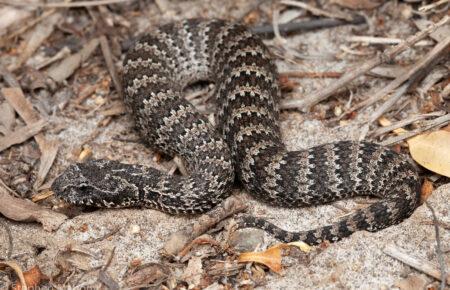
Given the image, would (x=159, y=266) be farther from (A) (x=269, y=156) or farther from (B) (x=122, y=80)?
(B) (x=122, y=80)

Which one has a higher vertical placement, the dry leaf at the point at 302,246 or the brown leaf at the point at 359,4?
the brown leaf at the point at 359,4

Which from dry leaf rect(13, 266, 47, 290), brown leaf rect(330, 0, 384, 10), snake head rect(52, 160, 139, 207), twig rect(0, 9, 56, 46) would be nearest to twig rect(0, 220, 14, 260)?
dry leaf rect(13, 266, 47, 290)

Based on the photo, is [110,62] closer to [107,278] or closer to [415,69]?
[107,278]

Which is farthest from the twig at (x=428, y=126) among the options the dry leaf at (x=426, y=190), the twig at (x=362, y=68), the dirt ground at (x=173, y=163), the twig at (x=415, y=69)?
the twig at (x=362, y=68)

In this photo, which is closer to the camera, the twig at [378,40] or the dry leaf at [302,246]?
the dry leaf at [302,246]

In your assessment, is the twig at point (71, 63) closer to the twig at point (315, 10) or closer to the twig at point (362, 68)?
the twig at point (315, 10)

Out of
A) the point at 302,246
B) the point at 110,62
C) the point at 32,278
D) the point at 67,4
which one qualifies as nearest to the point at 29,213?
the point at 32,278

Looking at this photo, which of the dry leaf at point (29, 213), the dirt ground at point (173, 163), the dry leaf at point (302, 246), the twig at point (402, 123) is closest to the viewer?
the dirt ground at point (173, 163)
